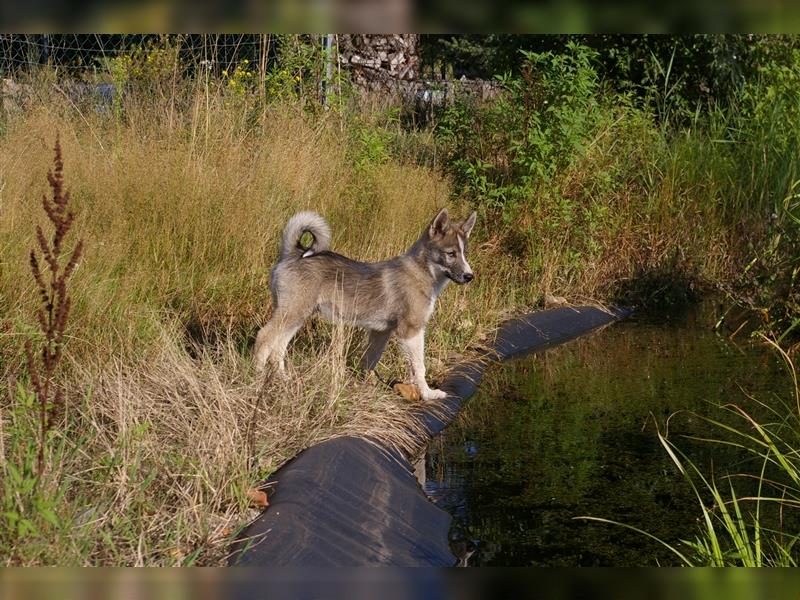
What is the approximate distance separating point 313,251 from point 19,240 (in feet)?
7.59

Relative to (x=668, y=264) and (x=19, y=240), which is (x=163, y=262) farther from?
(x=668, y=264)

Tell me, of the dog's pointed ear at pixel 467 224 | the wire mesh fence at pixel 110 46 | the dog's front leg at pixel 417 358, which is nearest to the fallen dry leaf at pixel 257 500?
the dog's front leg at pixel 417 358

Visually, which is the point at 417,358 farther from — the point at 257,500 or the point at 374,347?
the point at 257,500

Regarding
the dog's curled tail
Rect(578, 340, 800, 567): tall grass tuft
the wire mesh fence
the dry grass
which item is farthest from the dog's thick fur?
the wire mesh fence

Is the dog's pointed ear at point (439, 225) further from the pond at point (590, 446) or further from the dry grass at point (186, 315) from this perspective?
the pond at point (590, 446)

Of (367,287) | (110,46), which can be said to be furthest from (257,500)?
(110,46)

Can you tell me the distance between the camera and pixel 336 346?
7945mm

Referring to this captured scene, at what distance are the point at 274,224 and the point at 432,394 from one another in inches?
116

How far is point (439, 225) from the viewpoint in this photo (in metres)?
9.12

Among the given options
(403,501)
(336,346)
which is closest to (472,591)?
(403,501)

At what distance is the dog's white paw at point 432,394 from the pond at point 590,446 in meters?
0.26

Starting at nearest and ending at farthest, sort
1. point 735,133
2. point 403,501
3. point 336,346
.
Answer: point 403,501 → point 336,346 → point 735,133

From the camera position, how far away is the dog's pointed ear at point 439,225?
9.05 metres

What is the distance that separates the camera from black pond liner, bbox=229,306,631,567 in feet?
16.6
